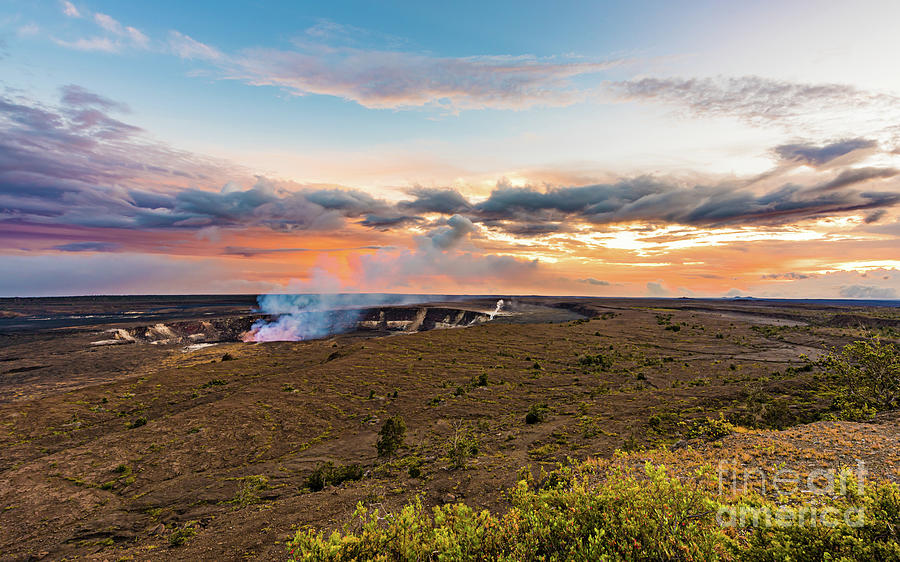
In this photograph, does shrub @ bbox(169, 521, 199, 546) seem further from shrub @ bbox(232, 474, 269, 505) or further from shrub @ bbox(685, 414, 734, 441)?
shrub @ bbox(685, 414, 734, 441)

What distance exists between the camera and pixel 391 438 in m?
20.9

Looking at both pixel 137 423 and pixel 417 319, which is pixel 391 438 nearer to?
pixel 137 423

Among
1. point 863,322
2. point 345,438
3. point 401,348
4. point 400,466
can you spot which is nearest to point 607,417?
point 400,466

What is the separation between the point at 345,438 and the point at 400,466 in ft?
24.6

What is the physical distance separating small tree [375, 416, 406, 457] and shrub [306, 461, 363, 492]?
2.34 m

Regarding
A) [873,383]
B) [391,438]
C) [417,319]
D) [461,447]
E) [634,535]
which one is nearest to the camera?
[634,535]

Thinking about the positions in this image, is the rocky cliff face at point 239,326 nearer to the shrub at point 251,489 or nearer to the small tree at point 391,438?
the shrub at point 251,489

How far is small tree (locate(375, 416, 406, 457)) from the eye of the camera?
67.6 feet

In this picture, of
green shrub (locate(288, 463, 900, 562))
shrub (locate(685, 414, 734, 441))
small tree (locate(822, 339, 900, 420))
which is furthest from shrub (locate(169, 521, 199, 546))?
small tree (locate(822, 339, 900, 420))

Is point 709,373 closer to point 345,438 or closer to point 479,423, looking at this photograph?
point 479,423

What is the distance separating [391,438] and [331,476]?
13.8ft

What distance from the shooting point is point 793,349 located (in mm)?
47250

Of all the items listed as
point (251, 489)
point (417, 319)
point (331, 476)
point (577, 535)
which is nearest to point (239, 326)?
point (417, 319)

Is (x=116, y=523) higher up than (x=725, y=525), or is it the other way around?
(x=725, y=525)
